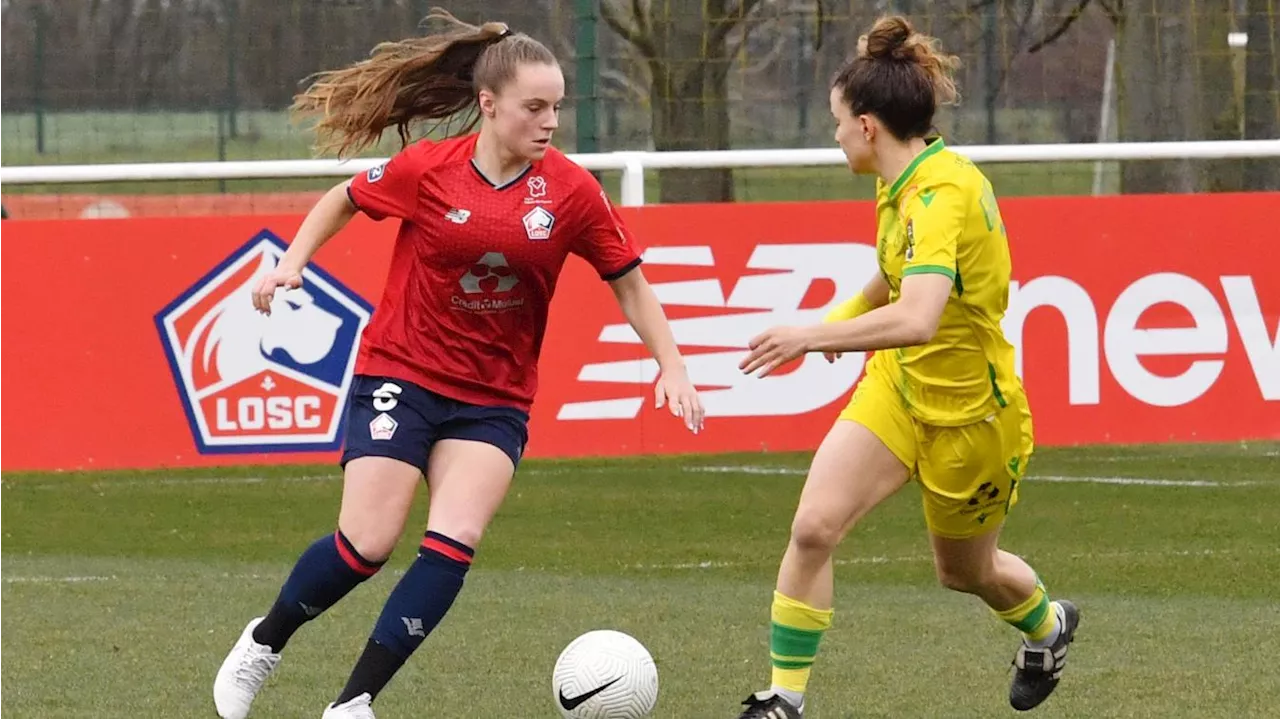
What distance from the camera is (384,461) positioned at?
6.01 meters

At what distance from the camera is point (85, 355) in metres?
12.1

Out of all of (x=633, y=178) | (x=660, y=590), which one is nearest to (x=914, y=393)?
(x=660, y=590)

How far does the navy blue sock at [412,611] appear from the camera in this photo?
229 inches

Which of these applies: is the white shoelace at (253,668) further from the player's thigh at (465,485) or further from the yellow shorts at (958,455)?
the yellow shorts at (958,455)

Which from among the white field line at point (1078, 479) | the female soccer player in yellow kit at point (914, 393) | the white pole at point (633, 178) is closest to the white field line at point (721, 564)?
the white field line at point (1078, 479)

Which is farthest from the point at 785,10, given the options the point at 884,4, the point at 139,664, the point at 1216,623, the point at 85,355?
the point at 139,664

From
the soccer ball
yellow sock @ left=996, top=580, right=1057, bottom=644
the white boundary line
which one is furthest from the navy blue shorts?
the white boundary line

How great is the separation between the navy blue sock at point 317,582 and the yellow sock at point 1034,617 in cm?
182

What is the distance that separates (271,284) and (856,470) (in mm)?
1647

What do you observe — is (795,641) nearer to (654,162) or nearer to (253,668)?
(253,668)

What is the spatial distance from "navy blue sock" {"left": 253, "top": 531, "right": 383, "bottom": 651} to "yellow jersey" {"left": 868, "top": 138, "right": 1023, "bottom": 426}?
60.6 inches

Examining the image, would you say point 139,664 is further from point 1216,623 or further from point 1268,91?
point 1268,91

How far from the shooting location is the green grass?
263 inches

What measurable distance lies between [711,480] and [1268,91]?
4864 millimetres
